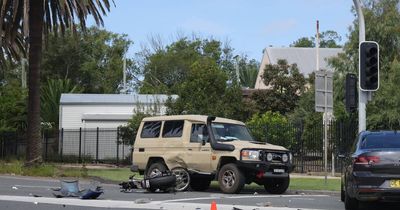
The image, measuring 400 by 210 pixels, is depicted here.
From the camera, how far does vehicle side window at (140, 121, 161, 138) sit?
18078mm

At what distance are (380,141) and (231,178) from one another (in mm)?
5122

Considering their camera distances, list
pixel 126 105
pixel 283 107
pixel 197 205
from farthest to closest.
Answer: pixel 283 107
pixel 126 105
pixel 197 205

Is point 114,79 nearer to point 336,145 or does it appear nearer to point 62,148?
point 62,148

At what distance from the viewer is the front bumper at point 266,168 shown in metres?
16.2

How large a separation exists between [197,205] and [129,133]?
21.9m

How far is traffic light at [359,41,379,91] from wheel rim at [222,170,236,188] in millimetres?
4464

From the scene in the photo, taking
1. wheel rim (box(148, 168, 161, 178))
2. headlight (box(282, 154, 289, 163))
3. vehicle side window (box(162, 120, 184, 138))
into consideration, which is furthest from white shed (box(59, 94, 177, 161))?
headlight (box(282, 154, 289, 163))

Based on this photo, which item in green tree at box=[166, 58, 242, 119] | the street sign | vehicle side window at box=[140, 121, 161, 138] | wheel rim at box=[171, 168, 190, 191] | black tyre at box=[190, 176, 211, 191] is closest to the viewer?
wheel rim at box=[171, 168, 190, 191]

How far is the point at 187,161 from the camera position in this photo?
17141 millimetres

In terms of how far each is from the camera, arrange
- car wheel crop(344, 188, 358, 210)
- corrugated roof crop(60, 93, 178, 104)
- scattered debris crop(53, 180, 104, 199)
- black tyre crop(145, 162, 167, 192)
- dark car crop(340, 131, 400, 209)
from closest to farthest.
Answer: dark car crop(340, 131, 400, 209)
car wheel crop(344, 188, 358, 210)
scattered debris crop(53, 180, 104, 199)
black tyre crop(145, 162, 167, 192)
corrugated roof crop(60, 93, 178, 104)

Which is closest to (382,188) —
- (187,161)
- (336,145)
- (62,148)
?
(187,161)

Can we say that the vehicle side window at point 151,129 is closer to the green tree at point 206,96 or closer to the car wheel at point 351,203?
the car wheel at point 351,203

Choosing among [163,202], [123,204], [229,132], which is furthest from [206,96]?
[123,204]

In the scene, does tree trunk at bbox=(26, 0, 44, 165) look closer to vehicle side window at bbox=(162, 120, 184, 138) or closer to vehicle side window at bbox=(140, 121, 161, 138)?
vehicle side window at bbox=(140, 121, 161, 138)
